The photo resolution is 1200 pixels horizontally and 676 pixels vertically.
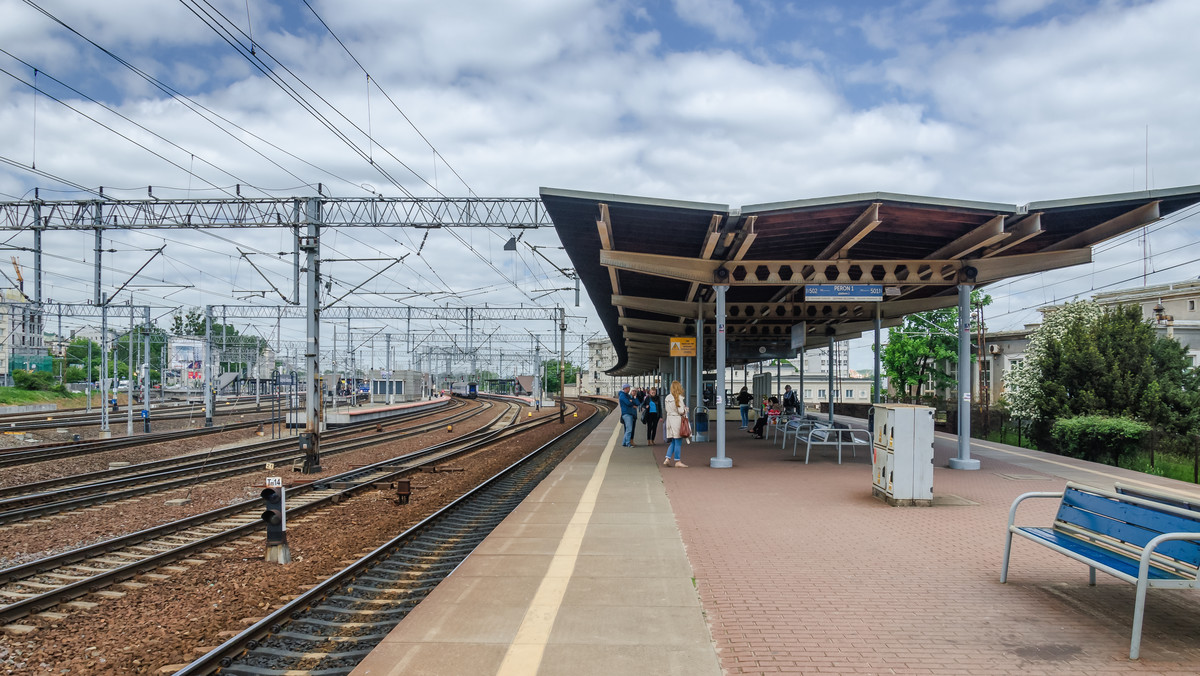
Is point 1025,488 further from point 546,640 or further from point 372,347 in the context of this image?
point 372,347

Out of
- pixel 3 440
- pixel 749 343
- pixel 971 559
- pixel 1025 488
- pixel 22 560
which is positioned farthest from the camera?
pixel 749 343

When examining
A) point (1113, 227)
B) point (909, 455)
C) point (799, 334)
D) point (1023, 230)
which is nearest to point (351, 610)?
point (909, 455)

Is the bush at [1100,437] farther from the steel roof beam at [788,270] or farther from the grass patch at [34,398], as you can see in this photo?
the grass patch at [34,398]

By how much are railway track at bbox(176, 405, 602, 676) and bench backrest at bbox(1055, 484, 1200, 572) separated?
16.3 ft

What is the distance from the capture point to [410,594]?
6434mm

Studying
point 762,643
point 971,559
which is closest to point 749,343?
point 971,559

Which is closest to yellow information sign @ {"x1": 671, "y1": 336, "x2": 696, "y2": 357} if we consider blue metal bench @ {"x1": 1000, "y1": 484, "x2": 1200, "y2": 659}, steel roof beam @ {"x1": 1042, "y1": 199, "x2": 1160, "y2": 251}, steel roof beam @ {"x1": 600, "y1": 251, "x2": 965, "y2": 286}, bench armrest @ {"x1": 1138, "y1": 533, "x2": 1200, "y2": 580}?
steel roof beam @ {"x1": 600, "y1": 251, "x2": 965, "y2": 286}

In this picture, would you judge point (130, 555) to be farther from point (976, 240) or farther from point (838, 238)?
point (976, 240)

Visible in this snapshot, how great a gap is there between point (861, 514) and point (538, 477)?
7.60m

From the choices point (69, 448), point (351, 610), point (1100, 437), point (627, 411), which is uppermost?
point (627, 411)

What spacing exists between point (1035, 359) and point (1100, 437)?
9.17 metres

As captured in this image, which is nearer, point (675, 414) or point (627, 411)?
point (675, 414)

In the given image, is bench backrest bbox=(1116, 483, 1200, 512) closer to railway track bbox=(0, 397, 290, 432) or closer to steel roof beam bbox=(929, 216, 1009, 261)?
steel roof beam bbox=(929, 216, 1009, 261)

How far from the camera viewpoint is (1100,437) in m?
15.9
